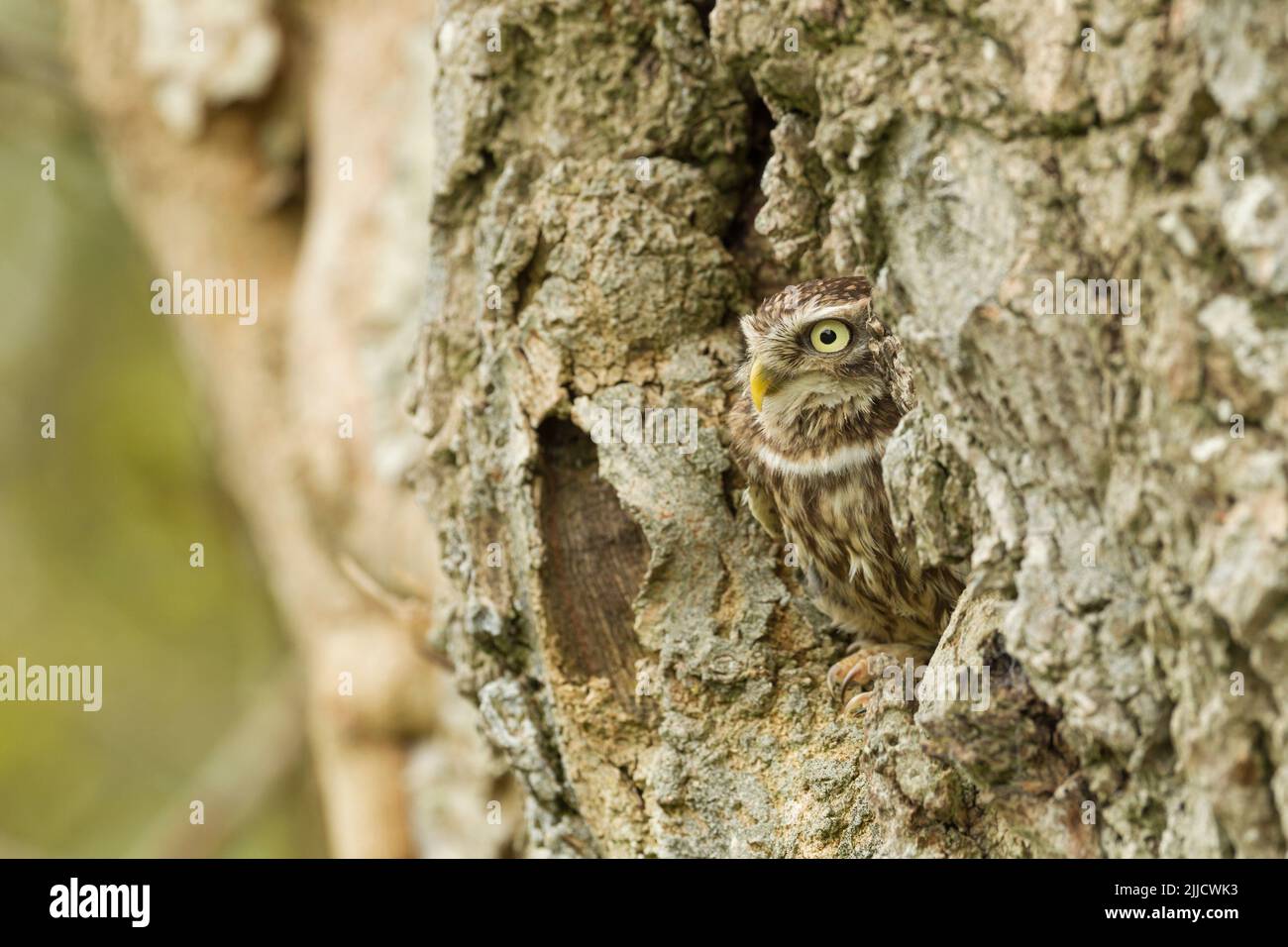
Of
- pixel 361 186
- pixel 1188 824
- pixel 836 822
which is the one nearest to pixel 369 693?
pixel 361 186

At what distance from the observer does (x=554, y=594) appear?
350cm

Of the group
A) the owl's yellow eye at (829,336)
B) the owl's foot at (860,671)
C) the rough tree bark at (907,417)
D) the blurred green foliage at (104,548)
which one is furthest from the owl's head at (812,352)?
the blurred green foliage at (104,548)

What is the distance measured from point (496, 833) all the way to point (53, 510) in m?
5.88

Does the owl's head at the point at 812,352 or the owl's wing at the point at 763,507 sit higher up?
the owl's head at the point at 812,352

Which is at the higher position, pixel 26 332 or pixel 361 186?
pixel 26 332

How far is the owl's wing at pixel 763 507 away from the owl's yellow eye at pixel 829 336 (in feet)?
1.23

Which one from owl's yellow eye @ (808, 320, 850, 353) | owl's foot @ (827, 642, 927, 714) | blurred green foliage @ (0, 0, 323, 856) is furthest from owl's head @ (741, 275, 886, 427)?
blurred green foliage @ (0, 0, 323, 856)

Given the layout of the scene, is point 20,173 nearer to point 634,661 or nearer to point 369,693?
point 369,693

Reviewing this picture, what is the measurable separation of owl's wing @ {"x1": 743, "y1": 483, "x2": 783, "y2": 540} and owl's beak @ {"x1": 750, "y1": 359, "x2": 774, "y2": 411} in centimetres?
22

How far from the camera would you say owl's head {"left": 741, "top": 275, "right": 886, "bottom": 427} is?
339 cm

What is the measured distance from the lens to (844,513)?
349 cm

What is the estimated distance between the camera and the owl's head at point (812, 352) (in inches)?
133

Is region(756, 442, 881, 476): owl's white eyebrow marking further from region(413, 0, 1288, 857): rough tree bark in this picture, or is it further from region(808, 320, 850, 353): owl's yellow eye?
region(808, 320, 850, 353): owl's yellow eye

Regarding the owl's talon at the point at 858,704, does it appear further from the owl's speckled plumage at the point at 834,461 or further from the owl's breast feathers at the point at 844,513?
the owl's breast feathers at the point at 844,513
